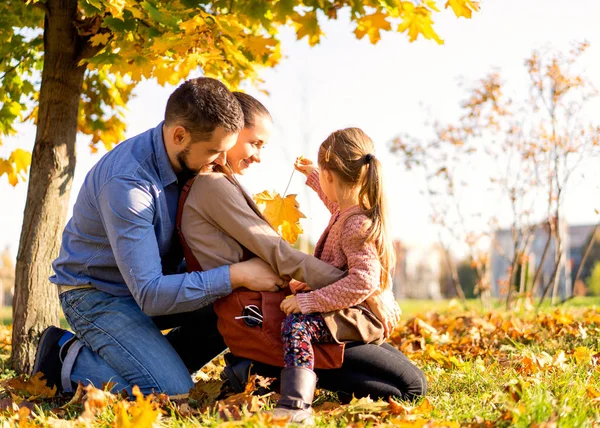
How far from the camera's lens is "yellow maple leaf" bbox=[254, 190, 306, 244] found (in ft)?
11.1

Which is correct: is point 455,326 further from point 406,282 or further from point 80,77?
point 406,282

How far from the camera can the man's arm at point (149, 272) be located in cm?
280


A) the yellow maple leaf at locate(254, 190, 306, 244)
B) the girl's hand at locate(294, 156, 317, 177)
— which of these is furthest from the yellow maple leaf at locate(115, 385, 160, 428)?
the girl's hand at locate(294, 156, 317, 177)

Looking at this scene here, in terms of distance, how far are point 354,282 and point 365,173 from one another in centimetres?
51

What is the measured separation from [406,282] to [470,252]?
3682 centimetres

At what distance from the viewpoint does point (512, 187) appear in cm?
784

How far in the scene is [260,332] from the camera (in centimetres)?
280

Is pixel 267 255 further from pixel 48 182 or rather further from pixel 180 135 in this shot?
pixel 48 182

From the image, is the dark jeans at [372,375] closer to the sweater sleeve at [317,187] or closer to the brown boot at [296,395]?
the brown boot at [296,395]

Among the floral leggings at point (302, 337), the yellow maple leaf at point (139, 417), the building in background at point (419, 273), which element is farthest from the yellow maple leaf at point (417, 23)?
the building in background at point (419, 273)

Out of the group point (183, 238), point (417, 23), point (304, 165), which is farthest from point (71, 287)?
point (417, 23)

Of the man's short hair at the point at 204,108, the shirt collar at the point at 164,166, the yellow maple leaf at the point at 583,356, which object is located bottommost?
the yellow maple leaf at the point at 583,356

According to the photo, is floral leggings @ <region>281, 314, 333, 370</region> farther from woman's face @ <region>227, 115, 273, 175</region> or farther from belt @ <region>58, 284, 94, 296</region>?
belt @ <region>58, 284, 94, 296</region>

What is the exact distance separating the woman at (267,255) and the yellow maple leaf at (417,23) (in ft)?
4.01
